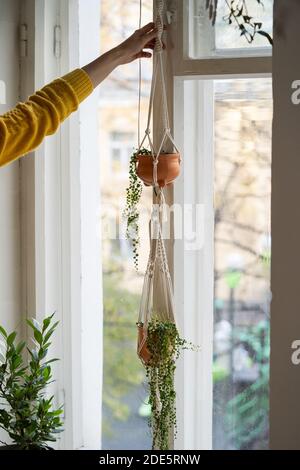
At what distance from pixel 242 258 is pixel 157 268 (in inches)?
11.5

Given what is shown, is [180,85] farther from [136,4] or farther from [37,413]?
[37,413]

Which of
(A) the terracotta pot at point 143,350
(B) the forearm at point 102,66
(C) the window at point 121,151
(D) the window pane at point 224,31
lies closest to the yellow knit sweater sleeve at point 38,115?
(B) the forearm at point 102,66

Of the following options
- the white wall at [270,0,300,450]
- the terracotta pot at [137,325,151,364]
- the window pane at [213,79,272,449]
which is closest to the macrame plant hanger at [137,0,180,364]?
the terracotta pot at [137,325,151,364]

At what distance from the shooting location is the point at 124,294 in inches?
104

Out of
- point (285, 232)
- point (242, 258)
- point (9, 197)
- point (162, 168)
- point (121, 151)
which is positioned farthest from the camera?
point (121, 151)

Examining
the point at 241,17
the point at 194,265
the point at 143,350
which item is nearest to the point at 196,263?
the point at 194,265

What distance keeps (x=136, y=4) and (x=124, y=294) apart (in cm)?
92

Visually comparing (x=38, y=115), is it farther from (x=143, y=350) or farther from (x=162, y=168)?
(x=143, y=350)

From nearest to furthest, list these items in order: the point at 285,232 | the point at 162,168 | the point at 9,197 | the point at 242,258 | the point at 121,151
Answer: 1. the point at 285,232
2. the point at 162,168
3. the point at 242,258
4. the point at 9,197
5. the point at 121,151

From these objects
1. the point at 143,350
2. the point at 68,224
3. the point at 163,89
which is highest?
the point at 163,89

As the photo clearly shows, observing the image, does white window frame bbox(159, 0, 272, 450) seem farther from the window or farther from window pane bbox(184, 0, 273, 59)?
the window

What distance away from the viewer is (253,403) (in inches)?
96.1

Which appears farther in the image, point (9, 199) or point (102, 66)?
point (9, 199)

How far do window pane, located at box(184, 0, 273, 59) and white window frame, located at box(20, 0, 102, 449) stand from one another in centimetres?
45
